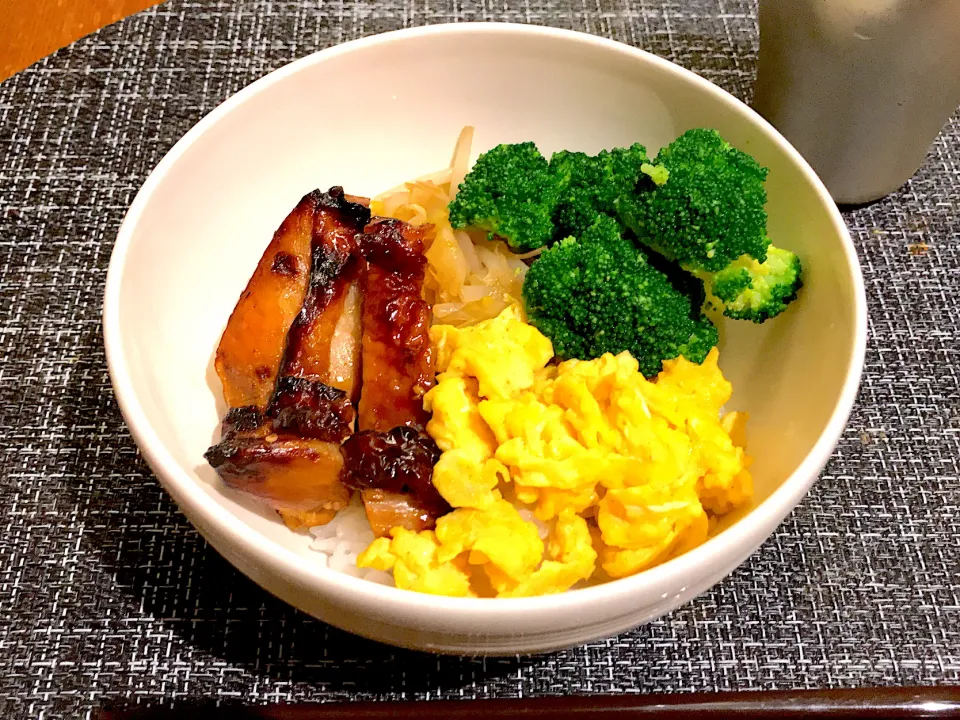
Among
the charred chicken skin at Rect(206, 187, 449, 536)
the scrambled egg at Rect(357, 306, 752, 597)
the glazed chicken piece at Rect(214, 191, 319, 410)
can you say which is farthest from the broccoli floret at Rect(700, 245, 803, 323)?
the glazed chicken piece at Rect(214, 191, 319, 410)

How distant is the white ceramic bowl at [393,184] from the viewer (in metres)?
1.07

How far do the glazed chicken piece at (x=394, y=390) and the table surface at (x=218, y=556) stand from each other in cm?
29

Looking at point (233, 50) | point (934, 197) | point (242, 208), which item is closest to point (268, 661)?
point (242, 208)

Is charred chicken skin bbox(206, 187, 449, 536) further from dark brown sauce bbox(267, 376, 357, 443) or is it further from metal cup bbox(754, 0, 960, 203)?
metal cup bbox(754, 0, 960, 203)

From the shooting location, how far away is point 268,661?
135 centimetres

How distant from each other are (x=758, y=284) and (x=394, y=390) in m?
0.71

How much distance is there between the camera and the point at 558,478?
123 centimetres

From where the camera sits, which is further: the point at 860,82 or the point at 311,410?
the point at 860,82

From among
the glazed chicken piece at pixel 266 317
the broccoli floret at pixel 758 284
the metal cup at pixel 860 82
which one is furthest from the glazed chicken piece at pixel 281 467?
the metal cup at pixel 860 82

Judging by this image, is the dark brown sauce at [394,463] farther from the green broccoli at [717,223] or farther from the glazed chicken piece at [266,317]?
the green broccoli at [717,223]

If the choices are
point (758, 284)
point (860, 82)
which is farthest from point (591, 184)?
point (860, 82)

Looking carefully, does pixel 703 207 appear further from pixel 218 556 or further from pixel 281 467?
pixel 218 556

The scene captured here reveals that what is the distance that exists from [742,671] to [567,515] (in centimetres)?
45

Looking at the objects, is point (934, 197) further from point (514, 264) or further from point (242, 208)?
point (242, 208)
